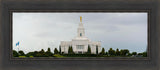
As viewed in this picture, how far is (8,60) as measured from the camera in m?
4.90

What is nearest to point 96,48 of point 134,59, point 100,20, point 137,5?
point 100,20

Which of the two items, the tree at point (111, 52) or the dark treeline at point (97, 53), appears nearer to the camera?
the dark treeline at point (97, 53)

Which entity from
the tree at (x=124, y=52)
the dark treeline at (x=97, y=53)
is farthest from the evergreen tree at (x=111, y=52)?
the tree at (x=124, y=52)

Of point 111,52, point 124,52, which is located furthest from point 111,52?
point 124,52

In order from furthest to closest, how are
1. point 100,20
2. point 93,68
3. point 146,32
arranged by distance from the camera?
point 100,20 → point 146,32 → point 93,68

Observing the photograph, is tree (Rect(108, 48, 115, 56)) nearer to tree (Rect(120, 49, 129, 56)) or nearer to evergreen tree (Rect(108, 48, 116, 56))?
evergreen tree (Rect(108, 48, 116, 56))

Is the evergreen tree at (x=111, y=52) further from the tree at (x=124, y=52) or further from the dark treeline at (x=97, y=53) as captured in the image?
the tree at (x=124, y=52)

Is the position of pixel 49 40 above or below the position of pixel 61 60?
above

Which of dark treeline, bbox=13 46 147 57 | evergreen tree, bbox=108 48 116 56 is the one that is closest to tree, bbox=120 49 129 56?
dark treeline, bbox=13 46 147 57

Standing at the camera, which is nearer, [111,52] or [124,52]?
[124,52]

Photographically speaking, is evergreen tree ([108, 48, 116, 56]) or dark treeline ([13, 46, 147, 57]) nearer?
dark treeline ([13, 46, 147, 57])

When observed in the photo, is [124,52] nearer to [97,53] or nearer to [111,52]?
[111,52]

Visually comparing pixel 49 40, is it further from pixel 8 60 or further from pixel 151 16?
pixel 151 16

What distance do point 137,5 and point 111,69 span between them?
5.11 ft
